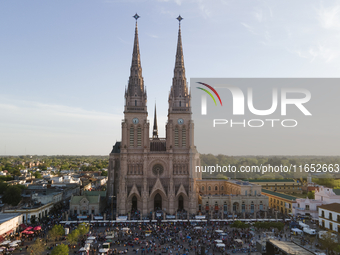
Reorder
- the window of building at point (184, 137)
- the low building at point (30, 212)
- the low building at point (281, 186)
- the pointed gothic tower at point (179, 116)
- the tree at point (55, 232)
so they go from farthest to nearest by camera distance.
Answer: the low building at point (281, 186), the window of building at point (184, 137), the pointed gothic tower at point (179, 116), the low building at point (30, 212), the tree at point (55, 232)

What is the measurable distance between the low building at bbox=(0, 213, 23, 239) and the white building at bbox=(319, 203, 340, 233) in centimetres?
5335

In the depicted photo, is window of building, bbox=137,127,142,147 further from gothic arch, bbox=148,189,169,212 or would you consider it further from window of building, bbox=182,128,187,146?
gothic arch, bbox=148,189,169,212

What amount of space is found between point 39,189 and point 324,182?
9053 cm

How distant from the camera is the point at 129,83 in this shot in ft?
251

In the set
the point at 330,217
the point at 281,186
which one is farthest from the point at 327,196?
the point at 281,186

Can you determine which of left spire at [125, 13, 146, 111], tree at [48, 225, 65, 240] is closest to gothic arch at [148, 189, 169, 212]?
left spire at [125, 13, 146, 111]

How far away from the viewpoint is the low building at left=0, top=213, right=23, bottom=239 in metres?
46.6

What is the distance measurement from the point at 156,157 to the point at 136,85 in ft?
63.8

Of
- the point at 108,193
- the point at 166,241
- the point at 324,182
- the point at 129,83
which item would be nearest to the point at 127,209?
the point at 108,193

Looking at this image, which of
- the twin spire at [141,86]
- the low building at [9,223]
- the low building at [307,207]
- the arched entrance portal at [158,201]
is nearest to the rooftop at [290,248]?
the low building at [307,207]

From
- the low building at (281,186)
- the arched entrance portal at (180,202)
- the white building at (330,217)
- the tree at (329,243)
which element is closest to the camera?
the tree at (329,243)

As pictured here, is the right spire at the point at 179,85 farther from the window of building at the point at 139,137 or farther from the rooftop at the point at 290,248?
the rooftop at the point at 290,248

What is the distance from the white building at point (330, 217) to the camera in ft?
159

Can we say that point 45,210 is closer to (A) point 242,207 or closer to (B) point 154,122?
(A) point 242,207
